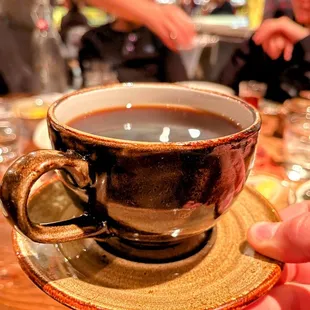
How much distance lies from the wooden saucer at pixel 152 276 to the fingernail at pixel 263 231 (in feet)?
0.05

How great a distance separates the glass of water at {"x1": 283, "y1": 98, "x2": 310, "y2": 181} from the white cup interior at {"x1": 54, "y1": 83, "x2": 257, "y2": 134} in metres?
0.25

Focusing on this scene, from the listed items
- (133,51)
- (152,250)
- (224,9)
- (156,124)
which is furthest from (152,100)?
(224,9)

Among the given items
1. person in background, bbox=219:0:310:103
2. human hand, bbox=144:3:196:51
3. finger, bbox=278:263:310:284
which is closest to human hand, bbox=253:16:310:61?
person in background, bbox=219:0:310:103

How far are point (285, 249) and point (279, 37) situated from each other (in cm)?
91

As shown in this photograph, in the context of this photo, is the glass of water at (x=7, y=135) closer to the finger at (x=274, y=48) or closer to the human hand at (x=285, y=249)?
the human hand at (x=285, y=249)

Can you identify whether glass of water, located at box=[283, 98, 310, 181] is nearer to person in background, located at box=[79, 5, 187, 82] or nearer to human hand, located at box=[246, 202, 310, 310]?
human hand, located at box=[246, 202, 310, 310]

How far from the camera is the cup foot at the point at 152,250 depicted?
14.8 inches

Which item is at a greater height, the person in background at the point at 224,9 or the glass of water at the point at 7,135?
the glass of water at the point at 7,135

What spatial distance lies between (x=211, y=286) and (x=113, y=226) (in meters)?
0.09

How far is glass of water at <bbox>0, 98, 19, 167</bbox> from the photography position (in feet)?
2.25

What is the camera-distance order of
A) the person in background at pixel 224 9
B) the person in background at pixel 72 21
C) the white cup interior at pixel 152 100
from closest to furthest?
the white cup interior at pixel 152 100 < the person in background at pixel 72 21 < the person in background at pixel 224 9

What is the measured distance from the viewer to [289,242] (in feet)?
1.21

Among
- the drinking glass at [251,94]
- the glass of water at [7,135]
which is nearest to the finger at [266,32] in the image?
the drinking glass at [251,94]

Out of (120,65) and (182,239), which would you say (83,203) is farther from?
(120,65)
